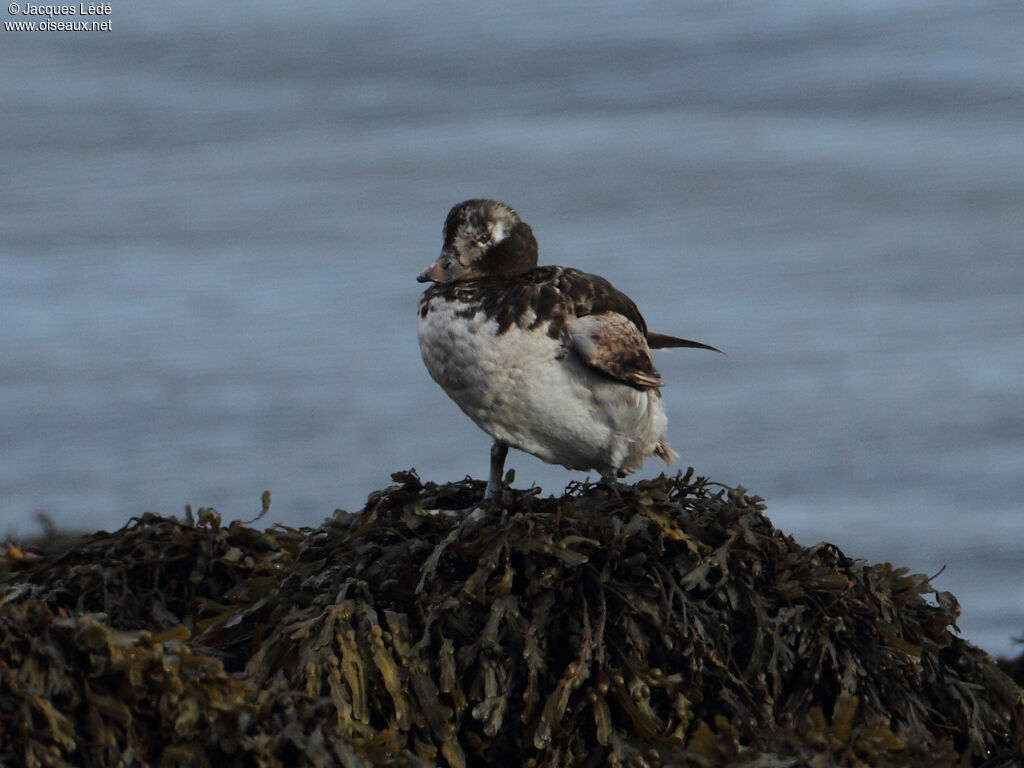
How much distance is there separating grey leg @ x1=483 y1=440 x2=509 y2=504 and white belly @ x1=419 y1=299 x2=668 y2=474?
0.09m

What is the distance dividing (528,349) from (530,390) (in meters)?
0.16

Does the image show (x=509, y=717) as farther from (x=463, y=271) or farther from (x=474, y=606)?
(x=463, y=271)

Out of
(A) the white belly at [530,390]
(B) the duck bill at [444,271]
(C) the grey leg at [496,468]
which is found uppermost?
(B) the duck bill at [444,271]

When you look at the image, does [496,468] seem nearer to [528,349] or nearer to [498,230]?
[528,349]

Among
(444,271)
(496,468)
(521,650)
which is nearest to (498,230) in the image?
(444,271)

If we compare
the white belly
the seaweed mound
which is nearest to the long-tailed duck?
the white belly

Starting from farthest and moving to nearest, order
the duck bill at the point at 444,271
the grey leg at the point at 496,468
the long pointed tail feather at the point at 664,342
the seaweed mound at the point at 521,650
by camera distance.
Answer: the long pointed tail feather at the point at 664,342, the duck bill at the point at 444,271, the grey leg at the point at 496,468, the seaweed mound at the point at 521,650

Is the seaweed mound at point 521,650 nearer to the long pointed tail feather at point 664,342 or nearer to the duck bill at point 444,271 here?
the duck bill at point 444,271

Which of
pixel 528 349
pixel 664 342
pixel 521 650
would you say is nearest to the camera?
pixel 521 650

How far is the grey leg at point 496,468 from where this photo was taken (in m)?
6.20

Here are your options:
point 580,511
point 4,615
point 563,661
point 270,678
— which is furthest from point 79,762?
point 580,511

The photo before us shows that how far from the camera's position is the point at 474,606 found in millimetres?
5539

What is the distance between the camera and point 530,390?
6.27 meters

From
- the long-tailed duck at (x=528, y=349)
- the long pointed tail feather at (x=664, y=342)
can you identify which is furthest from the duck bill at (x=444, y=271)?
the long pointed tail feather at (x=664, y=342)
